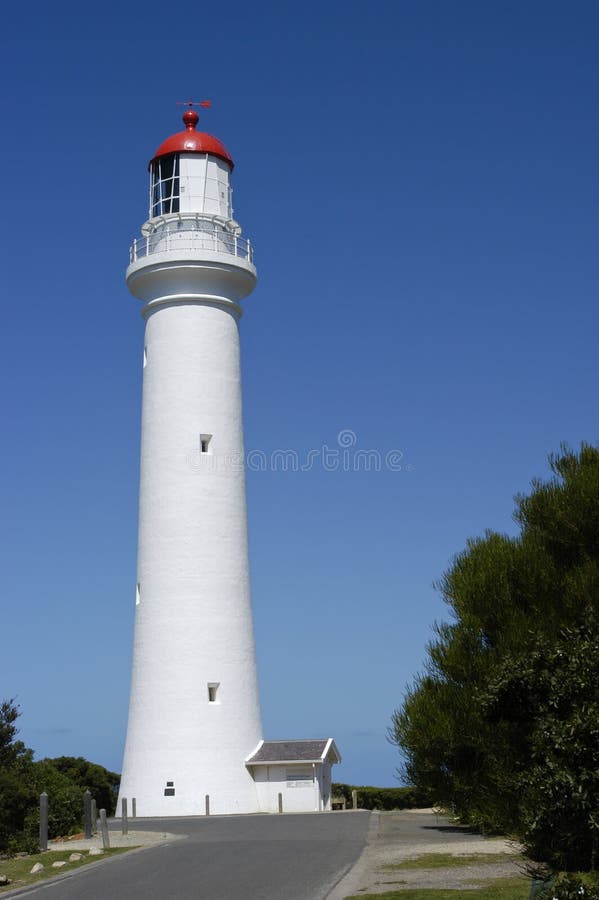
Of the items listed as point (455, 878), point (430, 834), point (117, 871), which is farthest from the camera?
point (430, 834)

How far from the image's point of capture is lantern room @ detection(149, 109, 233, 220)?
1452 inches

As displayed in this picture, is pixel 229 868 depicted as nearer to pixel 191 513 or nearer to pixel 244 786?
pixel 244 786

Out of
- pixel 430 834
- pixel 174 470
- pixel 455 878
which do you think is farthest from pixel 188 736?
pixel 455 878

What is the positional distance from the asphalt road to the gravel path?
0.32 m

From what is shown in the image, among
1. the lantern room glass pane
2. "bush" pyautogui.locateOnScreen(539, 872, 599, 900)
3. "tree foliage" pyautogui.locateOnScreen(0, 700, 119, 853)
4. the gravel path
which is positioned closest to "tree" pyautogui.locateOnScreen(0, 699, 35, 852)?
"tree foliage" pyautogui.locateOnScreen(0, 700, 119, 853)

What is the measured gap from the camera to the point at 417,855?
64.6ft

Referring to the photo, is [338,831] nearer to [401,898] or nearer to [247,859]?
[247,859]

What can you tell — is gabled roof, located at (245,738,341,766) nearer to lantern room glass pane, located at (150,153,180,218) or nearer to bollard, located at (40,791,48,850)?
bollard, located at (40,791,48,850)

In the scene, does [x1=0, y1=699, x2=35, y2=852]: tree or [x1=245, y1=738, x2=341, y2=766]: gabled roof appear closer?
[x1=0, y1=699, x2=35, y2=852]: tree

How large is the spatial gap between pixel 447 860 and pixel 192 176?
24.9 m

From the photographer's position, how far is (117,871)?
17984 mm

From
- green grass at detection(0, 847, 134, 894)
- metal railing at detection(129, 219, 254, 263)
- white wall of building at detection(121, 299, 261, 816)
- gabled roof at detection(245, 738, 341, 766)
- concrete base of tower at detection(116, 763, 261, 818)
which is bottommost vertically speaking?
green grass at detection(0, 847, 134, 894)

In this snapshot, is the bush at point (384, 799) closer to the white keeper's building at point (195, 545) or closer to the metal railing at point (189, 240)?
the white keeper's building at point (195, 545)

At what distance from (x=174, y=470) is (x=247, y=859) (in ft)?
57.2
